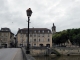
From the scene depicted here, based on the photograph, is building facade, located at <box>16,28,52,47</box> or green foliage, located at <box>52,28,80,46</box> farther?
building facade, located at <box>16,28,52,47</box>

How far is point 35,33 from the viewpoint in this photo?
347 feet

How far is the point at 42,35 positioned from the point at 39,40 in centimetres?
327

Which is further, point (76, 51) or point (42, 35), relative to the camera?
point (42, 35)

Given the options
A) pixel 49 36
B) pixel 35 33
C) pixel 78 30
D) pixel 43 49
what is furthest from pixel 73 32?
pixel 43 49

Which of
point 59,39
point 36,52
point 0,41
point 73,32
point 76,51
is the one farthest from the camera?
point 59,39

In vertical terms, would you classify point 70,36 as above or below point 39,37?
above

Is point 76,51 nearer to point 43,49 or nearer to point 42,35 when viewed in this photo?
point 43,49

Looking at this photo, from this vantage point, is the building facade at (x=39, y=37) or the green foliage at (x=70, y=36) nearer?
the green foliage at (x=70, y=36)

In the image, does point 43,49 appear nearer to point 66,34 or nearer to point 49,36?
point 49,36

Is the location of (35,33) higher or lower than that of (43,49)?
higher

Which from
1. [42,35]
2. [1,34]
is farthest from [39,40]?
[1,34]

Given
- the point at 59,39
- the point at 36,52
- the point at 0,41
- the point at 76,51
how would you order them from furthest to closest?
the point at 59,39 < the point at 0,41 < the point at 76,51 < the point at 36,52

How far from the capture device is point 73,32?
10262 centimetres

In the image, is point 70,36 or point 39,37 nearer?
point 70,36
